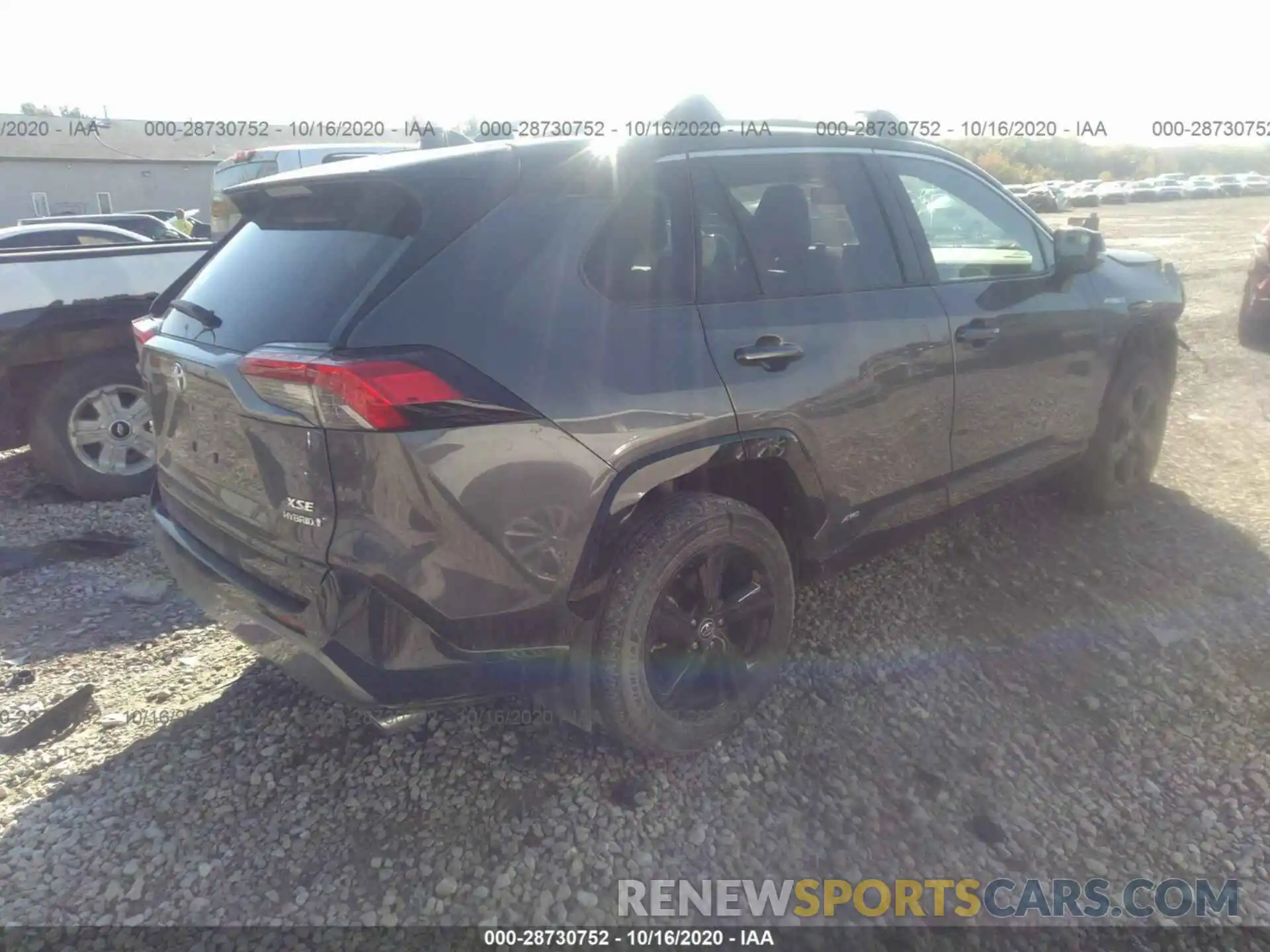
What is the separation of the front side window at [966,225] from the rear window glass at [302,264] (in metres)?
2.03

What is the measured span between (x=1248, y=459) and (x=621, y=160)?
4.80 m

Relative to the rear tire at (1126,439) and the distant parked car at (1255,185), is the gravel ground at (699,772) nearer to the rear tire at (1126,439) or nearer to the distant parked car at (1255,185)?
the rear tire at (1126,439)

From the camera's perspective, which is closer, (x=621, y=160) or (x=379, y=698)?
(x=379, y=698)

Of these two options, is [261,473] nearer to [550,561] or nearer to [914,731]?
[550,561]

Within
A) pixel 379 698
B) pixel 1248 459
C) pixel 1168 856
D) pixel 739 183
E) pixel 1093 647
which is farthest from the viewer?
pixel 1248 459

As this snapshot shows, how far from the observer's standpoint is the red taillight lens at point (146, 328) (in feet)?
9.59

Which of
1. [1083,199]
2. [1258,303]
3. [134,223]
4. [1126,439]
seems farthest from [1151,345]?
[1083,199]

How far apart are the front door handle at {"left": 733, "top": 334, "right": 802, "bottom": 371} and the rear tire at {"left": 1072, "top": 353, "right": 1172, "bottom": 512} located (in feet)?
7.76

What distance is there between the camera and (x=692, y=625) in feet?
9.21

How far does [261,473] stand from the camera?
2.36 m

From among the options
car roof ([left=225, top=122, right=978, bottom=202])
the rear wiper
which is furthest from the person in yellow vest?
car roof ([left=225, top=122, right=978, bottom=202])

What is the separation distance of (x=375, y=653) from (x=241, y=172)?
35.9 ft

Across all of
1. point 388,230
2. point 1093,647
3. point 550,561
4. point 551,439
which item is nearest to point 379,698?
point 550,561

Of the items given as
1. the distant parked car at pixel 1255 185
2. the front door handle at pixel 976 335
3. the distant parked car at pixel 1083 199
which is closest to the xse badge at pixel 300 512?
the front door handle at pixel 976 335
